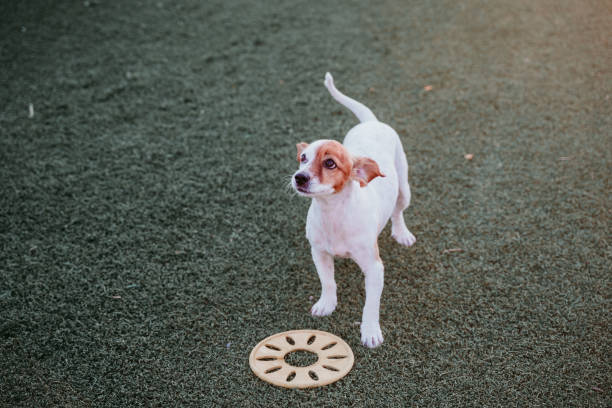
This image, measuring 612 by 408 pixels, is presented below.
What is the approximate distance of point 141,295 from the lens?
3.32 metres

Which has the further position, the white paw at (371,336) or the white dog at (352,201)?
the white paw at (371,336)

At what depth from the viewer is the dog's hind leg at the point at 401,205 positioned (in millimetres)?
3400

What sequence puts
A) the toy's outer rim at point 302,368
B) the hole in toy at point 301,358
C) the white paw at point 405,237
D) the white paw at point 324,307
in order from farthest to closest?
the white paw at point 405,237, the white paw at point 324,307, the hole in toy at point 301,358, the toy's outer rim at point 302,368

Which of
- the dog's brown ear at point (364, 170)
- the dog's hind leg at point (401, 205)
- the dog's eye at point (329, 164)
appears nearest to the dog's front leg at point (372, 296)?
the dog's brown ear at point (364, 170)

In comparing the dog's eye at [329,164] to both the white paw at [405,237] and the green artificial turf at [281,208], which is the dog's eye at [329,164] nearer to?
the green artificial turf at [281,208]

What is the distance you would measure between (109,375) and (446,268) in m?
2.19

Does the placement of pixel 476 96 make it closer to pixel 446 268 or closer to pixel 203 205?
pixel 446 268

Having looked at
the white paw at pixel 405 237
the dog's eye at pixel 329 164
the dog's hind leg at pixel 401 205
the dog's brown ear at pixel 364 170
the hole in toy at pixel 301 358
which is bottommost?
the hole in toy at pixel 301 358

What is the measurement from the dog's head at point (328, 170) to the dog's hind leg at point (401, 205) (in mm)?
794

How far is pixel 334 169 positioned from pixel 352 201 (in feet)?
0.74

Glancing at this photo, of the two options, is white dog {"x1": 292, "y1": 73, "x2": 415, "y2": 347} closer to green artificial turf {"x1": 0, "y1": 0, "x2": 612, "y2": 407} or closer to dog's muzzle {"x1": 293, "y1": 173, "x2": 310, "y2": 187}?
dog's muzzle {"x1": 293, "y1": 173, "x2": 310, "y2": 187}

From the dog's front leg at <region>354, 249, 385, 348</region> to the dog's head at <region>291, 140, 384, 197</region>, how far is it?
450 mm

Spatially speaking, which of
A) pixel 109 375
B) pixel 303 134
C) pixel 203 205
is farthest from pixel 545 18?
pixel 109 375

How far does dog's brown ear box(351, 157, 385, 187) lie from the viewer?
2.63 meters
